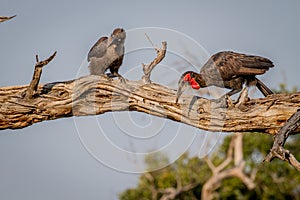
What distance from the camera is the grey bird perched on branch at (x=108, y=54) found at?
727 centimetres

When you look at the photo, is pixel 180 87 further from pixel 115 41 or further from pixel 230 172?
pixel 230 172

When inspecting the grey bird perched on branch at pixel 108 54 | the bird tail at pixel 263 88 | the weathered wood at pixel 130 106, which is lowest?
the weathered wood at pixel 130 106

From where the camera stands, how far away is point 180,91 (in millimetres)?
5965

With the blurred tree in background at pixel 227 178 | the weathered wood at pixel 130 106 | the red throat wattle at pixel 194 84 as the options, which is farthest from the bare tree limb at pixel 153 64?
the blurred tree in background at pixel 227 178

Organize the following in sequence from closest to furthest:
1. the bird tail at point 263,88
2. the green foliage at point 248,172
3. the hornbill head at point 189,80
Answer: the hornbill head at point 189,80 → the bird tail at point 263,88 → the green foliage at point 248,172

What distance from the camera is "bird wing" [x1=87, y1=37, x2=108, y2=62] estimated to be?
740cm

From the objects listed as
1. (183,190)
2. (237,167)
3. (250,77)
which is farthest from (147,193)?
(250,77)

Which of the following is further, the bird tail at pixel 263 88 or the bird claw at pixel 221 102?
the bird tail at pixel 263 88

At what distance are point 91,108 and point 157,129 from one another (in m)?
0.83

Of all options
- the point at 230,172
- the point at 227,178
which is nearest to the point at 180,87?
the point at 230,172

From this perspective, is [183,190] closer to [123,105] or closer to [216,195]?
[216,195]

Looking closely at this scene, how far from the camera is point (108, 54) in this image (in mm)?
7402

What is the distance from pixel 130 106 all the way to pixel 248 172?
1447cm

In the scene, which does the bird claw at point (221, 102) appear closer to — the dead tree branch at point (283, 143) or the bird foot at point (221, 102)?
the bird foot at point (221, 102)
